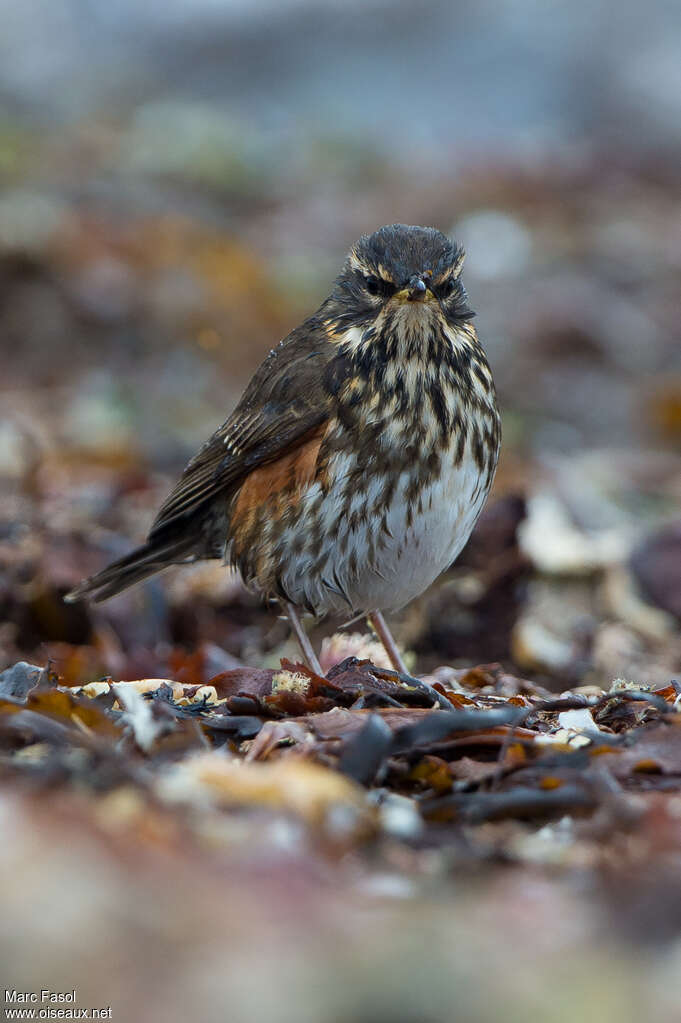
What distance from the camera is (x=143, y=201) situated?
17.4 m

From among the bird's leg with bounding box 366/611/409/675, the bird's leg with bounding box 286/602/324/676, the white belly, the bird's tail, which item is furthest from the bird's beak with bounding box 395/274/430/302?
the bird's tail

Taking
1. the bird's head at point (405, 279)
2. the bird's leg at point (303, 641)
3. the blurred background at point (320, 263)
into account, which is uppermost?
the blurred background at point (320, 263)

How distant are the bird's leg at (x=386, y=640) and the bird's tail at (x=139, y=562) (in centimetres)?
86

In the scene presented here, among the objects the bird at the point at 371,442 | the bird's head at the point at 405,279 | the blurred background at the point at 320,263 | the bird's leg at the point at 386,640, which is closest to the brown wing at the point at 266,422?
the bird at the point at 371,442

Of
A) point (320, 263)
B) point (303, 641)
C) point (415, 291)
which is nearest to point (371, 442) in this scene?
point (415, 291)

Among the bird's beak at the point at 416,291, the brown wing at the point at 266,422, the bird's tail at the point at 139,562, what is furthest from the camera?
the bird's tail at the point at 139,562

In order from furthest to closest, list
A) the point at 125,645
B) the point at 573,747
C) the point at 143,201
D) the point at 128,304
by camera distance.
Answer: the point at 143,201 < the point at 128,304 < the point at 125,645 < the point at 573,747

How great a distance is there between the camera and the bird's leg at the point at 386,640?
5872 millimetres

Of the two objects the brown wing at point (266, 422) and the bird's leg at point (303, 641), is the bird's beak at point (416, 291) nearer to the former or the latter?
the brown wing at point (266, 422)

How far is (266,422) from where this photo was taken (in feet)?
18.3

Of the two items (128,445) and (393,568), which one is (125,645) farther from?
(128,445)

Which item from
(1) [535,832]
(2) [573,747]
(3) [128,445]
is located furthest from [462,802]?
(3) [128,445]

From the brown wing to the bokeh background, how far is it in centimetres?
71

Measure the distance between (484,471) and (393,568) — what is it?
504 millimetres
